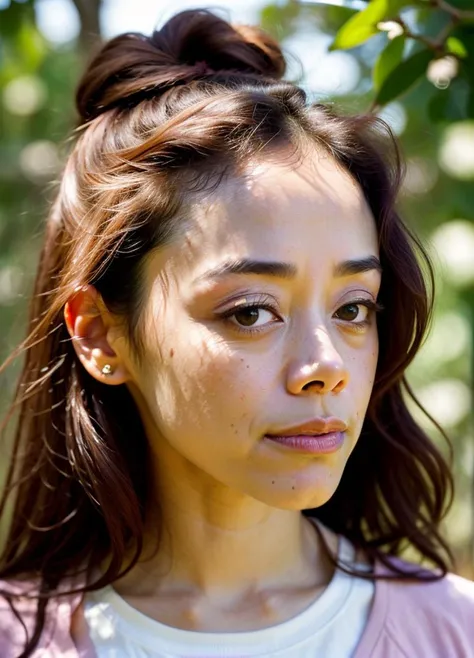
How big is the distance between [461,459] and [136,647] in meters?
1.89

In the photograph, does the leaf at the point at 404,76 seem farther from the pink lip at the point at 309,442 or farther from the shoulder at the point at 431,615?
the shoulder at the point at 431,615

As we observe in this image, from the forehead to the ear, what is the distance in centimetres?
24

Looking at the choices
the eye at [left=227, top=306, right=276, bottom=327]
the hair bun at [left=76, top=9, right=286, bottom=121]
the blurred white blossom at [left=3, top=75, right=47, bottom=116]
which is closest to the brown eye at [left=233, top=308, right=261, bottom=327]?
the eye at [left=227, top=306, right=276, bottom=327]

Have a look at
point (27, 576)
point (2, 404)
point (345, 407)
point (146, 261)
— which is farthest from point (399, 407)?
point (2, 404)

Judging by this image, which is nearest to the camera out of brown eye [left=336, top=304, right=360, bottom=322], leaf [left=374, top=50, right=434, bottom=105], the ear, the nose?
Answer: the nose

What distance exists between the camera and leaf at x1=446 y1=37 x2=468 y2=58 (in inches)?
73.3

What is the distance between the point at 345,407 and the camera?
1566mm

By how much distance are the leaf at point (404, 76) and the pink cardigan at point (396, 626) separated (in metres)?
0.87

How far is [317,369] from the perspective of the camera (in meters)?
1.49

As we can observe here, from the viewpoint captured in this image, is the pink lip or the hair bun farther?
the hair bun

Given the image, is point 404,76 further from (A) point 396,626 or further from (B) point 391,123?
(A) point 396,626

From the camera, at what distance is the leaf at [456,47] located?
6.11ft

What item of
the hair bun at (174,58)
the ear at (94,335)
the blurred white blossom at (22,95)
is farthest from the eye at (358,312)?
the blurred white blossom at (22,95)

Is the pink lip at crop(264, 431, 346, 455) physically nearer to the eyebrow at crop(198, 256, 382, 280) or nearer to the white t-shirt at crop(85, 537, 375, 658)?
the eyebrow at crop(198, 256, 382, 280)
